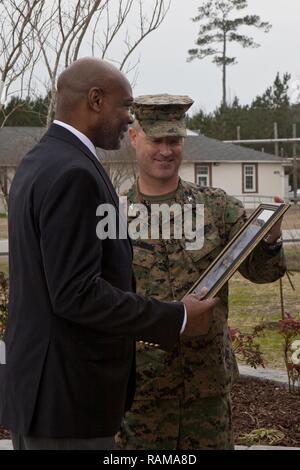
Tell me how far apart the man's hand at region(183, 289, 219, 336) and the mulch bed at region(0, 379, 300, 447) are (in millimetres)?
2495

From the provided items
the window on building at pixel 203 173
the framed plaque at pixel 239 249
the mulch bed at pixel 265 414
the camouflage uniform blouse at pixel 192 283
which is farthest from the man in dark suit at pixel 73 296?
the window on building at pixel 203 173

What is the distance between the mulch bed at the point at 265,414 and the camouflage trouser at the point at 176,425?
1803mm

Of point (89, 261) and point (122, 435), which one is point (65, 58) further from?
point (89, 261)

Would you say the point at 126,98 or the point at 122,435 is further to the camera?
the point at 122,435

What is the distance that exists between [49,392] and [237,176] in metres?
50.7

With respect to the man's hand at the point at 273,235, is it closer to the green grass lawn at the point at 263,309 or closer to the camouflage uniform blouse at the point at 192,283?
the camouflage uniform blouse at the point at 192,283

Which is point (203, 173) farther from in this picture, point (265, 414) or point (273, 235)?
point (273, 235)

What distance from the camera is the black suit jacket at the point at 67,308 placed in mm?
2443

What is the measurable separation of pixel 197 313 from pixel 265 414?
A: 3.18 meters

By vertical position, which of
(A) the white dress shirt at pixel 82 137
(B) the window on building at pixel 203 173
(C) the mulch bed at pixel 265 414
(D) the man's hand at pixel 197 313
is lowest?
(C) the mulch bed at pixel 265 414

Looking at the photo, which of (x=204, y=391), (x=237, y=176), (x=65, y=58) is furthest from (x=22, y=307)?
(x=237, y=176)

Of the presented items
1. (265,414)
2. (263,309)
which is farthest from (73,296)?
(263,309)

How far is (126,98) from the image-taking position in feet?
8.90

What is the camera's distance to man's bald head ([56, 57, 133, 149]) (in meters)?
2.64
